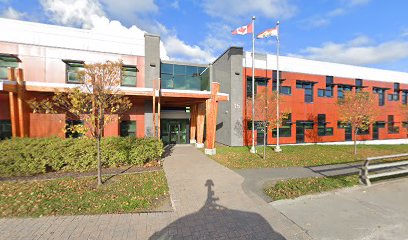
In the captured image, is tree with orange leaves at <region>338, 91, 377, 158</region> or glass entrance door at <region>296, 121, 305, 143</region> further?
glass entrance door at <region>296, 121, 305, 143</region>

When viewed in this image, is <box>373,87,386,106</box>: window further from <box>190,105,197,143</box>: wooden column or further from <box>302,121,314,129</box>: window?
<box>190,105,197,143</box>: wooden column

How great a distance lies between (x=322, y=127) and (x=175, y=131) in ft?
57.6

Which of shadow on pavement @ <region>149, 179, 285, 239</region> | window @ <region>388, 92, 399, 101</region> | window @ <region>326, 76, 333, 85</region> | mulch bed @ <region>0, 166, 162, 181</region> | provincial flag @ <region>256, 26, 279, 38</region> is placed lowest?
mulch bed @ <region>0, 166, 162, 181</region>

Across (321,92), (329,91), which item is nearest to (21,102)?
(321,92)

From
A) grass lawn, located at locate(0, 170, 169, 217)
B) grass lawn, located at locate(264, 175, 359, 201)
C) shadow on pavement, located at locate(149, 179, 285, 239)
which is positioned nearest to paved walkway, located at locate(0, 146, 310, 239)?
shadow on pavement, located at locate(149, 179, 285, 239)

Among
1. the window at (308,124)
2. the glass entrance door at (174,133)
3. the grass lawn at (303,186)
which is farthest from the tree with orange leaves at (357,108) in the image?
the glass entrance door at (174,133)

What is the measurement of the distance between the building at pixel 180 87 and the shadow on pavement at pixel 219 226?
674 cm

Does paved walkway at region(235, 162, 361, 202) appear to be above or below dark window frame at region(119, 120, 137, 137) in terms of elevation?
below

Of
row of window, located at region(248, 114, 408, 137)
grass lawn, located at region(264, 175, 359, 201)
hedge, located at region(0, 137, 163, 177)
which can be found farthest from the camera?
row of window, located at region(248, 114, 408, 137)

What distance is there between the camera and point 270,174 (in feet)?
29.0

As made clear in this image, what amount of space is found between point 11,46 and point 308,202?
19865 millimetres

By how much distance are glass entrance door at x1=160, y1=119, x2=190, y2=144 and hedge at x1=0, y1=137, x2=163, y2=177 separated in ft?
29.2

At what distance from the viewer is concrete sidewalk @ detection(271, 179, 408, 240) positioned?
397 cm

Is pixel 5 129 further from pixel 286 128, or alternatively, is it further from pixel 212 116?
pixel 286 128
